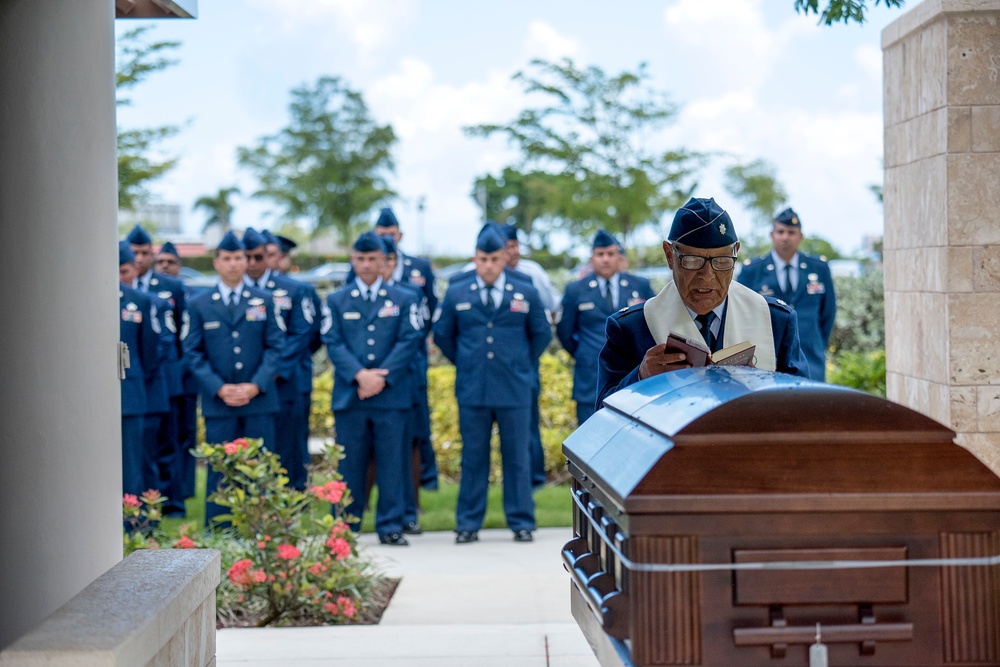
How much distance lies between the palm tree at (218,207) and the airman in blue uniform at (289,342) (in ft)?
182

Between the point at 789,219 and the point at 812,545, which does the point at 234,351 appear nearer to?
the point at 789,219

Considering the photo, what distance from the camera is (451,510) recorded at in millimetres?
9641

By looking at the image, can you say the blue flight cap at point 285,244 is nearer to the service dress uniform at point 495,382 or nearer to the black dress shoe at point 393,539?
the service dress uniform at point 495,382

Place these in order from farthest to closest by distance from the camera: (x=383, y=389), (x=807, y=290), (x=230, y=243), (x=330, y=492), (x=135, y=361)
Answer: (x=807, y=290) < (x=135, y=361) < (x=230, y=243) < (x=383, y=389) < (x=330, y=492)

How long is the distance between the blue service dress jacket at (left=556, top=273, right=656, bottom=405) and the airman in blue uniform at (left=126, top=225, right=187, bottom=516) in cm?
325

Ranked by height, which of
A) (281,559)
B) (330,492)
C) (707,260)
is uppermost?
(707,260)

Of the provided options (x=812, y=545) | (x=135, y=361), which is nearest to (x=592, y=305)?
(x=135, y=361)

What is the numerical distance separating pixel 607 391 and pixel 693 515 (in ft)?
4.81

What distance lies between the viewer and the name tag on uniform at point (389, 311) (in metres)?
8.60

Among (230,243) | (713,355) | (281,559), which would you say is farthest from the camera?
(230,243)

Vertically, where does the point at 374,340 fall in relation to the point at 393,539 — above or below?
above

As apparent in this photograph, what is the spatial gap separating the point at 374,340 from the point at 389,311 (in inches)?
9.3

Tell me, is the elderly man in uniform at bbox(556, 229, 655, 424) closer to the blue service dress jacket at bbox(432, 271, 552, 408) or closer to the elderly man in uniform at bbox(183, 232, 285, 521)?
the blue service dress jacket at bbox(432, 271, 552, 408)

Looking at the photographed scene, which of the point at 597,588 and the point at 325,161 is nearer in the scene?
the point at 597,588
